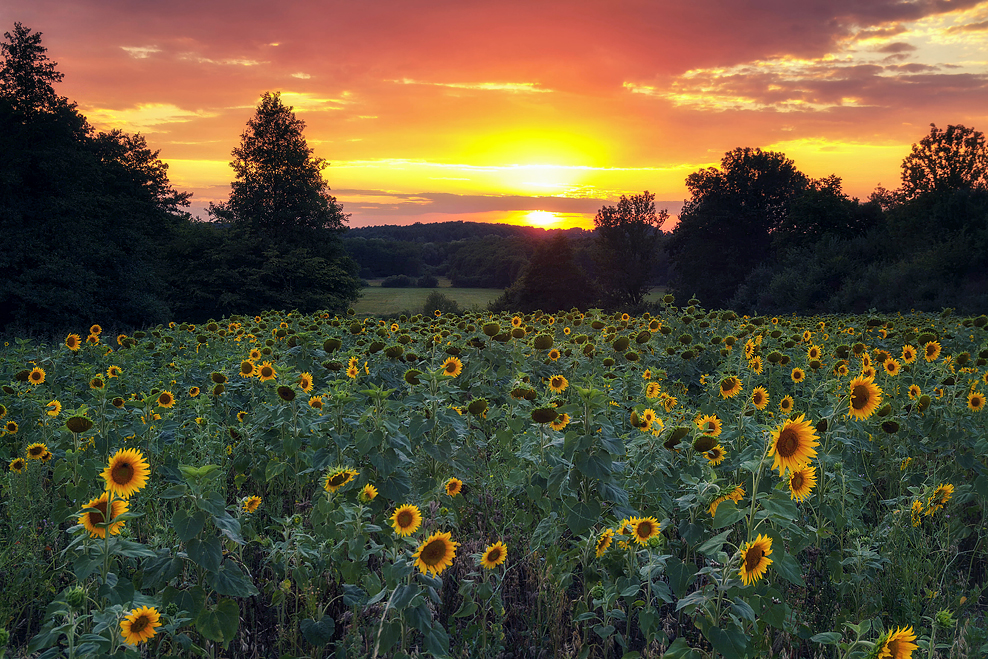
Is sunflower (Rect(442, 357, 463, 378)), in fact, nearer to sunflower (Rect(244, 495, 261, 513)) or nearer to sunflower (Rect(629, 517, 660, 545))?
sunflower (Rect(244, 495, 261, 513))

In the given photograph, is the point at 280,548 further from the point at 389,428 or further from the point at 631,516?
the point at 631,516

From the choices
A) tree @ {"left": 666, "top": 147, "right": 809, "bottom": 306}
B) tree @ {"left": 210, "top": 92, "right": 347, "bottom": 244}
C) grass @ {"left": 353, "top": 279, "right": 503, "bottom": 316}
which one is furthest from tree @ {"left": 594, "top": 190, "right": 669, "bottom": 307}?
tree @ {"left": 210, "top": 92, "right": 347, "bottom": 244}

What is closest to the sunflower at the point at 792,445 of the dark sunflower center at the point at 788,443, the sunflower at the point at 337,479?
the dark sunflower center at the point at 788,443

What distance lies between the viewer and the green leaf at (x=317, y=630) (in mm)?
3113

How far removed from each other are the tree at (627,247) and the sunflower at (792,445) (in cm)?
5903

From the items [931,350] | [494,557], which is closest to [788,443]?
[494,557]

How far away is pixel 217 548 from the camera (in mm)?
2787

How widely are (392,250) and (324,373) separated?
8203cm

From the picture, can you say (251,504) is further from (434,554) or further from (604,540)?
(604,540)

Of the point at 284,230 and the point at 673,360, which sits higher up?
the point at 284,230

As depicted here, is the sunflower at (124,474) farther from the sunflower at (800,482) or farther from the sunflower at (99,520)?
the sunflower at (800,482)

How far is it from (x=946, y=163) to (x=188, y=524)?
62.2 m

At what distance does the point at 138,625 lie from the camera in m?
2.53

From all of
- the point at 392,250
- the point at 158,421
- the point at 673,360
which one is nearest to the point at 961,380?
the point at 673,360
